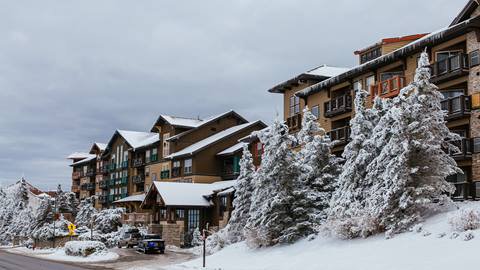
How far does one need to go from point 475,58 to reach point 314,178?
37.8 feet

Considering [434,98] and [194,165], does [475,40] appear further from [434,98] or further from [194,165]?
[194,165]

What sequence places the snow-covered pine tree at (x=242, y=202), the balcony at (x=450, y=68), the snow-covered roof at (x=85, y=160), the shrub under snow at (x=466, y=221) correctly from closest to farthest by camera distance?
the shrub under snow at (x=466, y=221)
the balcony at (x=450, y=68)
the snow-covered pine tree at (x=242, y=202)
the snow-covered roof at (x=85, y=160)

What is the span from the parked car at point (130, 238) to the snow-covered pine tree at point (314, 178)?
1061 inches

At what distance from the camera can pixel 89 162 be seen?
10756 centimetres

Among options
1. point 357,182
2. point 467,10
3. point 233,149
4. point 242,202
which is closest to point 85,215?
point 233,149

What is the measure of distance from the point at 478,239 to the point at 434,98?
26.4ft

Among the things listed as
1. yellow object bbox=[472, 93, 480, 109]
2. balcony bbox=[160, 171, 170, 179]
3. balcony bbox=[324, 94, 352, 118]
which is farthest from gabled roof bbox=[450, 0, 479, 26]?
balcony bbox=[160, 171, 170, 179]

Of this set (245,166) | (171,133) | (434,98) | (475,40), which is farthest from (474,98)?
(171,133)

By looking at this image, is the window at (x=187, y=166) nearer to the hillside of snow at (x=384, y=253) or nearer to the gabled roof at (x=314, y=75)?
the gabled roof at (x=314, y=75)

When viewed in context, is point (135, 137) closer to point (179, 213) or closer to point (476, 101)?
point (179, 213)

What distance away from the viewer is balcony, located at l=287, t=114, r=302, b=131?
49.4m

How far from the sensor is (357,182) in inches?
1133

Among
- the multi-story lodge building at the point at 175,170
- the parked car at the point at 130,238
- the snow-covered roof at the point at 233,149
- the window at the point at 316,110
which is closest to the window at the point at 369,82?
the window at the point at 316,110

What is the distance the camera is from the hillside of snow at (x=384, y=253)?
19.2 metres
